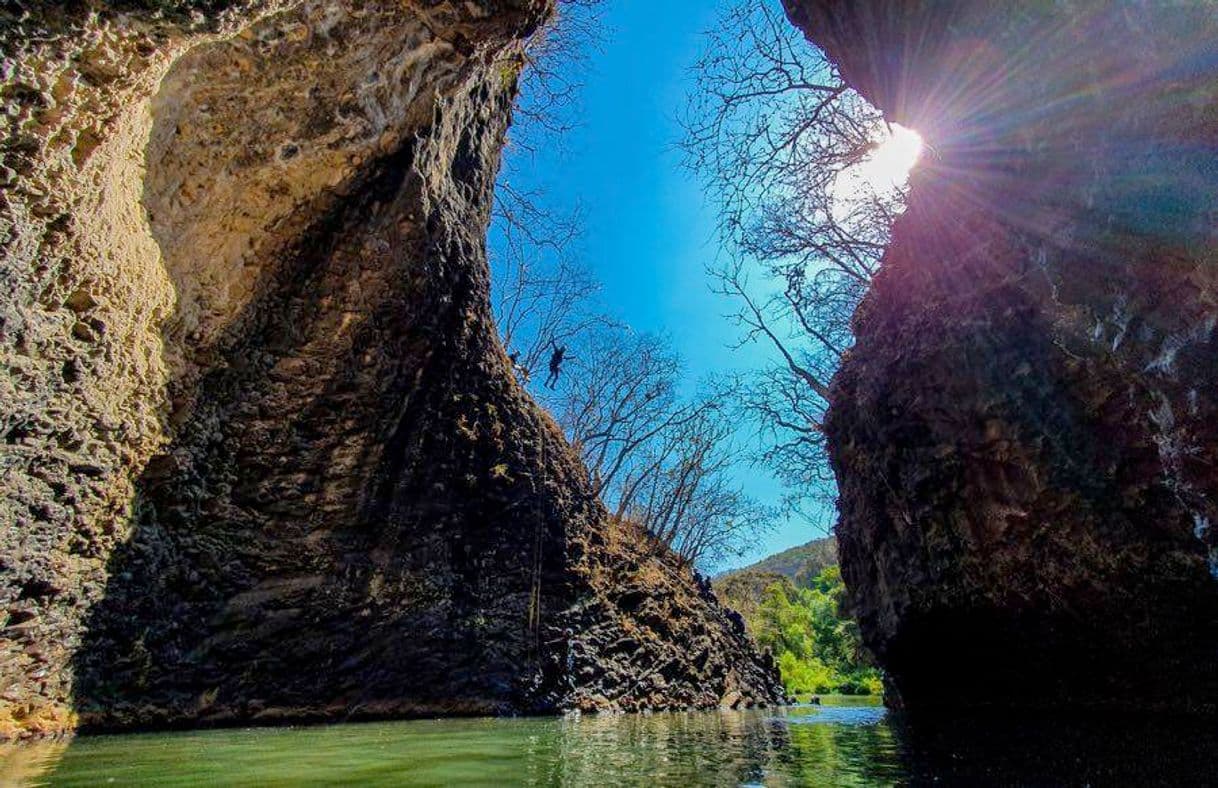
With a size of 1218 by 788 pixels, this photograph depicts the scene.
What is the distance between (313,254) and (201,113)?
1.93 m

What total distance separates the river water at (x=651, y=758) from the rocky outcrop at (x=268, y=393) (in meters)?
1.61

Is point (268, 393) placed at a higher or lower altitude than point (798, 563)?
lower

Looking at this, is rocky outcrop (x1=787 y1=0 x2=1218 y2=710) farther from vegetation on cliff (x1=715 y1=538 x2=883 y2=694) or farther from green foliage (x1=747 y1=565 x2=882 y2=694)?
green foliage (x1=747 y1=565 x2=882 y2=694)

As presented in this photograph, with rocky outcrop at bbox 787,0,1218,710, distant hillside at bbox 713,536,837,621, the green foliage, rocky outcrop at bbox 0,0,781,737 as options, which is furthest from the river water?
the green foliage

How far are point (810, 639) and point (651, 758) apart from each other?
1656 inches

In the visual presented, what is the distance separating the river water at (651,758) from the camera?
8.43ft

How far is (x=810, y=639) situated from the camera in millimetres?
41031

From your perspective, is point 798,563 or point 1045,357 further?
point 798,563

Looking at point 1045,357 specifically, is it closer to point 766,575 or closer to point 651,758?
point 651,758

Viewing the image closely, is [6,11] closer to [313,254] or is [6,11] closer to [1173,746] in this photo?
[313,254]

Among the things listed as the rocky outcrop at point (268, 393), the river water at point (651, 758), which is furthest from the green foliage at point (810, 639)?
the river water at point (651, 758)

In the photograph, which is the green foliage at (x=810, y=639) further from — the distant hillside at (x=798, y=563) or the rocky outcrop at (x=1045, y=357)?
the rocky outcrop at (x=1045, y=357)

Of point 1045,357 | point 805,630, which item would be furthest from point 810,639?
point 1045,357

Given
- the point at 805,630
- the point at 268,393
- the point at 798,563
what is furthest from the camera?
the point at 798,563
